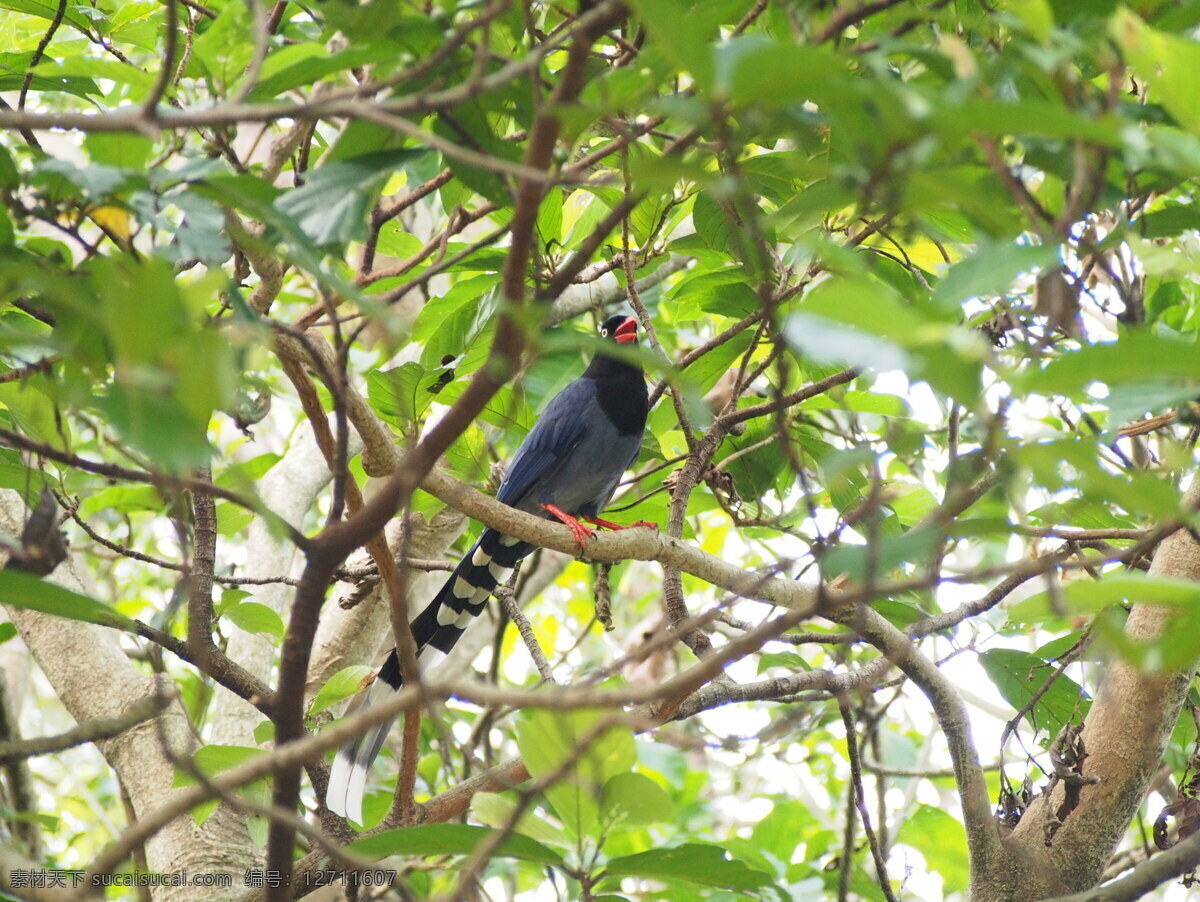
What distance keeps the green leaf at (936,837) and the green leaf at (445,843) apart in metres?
1.97

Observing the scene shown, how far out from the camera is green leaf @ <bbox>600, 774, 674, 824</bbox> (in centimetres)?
188

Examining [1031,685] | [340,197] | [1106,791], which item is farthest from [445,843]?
[1031,685]

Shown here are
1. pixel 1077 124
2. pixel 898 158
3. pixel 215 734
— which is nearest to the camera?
pixel 1077 124

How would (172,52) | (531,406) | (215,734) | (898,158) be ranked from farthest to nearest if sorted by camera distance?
(215,734) < (531,406) < (172,52) < (898,158)

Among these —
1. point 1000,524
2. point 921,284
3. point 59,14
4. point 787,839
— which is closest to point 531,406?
point 921,284

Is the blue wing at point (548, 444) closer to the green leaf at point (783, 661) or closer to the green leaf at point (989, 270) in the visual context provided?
the green leaf at point (783, 661)

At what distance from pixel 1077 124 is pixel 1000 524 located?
0.43 m

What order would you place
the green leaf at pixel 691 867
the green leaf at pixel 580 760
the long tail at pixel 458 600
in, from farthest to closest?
the long tail at pixel 458 600 < the green leaf at pixel 691 867 < the green leaf at pixel 580 760

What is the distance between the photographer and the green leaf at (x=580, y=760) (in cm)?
178

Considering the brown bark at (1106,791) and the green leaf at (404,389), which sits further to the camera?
the green leaf at (404,389)

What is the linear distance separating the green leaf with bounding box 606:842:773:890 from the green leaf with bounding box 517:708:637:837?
11cm

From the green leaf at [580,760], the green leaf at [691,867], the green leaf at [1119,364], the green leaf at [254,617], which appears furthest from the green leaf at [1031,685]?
the green leaf at [1119,364]

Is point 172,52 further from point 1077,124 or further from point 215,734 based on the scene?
point 215,734

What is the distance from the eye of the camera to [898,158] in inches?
44.6
